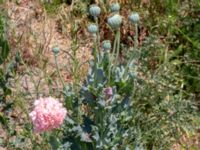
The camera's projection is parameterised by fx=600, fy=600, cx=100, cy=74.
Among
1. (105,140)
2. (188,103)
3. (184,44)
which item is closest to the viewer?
(105,140)

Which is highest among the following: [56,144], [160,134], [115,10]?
[115,10]

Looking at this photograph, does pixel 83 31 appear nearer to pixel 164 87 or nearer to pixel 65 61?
pixel 65 61

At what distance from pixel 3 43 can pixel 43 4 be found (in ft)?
2.86

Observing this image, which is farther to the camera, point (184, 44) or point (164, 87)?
point (184, 44)

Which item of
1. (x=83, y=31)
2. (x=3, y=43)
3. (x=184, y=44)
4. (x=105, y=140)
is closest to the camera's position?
(x=105, y=140)

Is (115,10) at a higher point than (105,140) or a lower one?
higher

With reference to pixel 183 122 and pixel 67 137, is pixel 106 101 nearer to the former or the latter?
pixel 67 137

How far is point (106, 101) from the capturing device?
2043 millimetres

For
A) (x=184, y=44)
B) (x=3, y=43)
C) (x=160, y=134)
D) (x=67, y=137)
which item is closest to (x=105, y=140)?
(x=67, y=137)

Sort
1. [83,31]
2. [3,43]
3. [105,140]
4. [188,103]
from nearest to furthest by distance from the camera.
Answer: [105,140] < [188,103] < [3,43] < [83,31]

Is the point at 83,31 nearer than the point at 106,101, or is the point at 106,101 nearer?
the point at 106,101

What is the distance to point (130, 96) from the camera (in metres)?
2.15

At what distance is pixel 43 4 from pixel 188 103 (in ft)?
4.43

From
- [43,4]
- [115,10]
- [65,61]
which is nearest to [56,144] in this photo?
[115,10]
